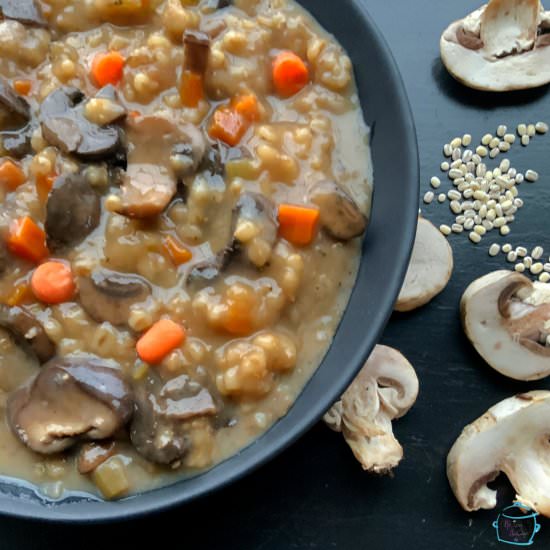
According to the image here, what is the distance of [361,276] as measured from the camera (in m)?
3.29

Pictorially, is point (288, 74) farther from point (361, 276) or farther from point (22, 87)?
point (22, 87)

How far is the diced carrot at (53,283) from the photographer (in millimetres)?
3051

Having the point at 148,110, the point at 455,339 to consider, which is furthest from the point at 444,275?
the point at 148,110

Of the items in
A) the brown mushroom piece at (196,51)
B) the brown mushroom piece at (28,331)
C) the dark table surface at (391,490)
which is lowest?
the dark table surface at (391,490)

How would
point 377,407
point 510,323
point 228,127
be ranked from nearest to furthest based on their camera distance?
1. point 228,127
2. point 377,407
3. point 510,323

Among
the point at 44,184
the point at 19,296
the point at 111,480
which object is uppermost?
the point at 44,184

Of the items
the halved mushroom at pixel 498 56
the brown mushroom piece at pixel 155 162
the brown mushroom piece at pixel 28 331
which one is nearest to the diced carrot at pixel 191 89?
the brown mushroom piece at pixel 155 162

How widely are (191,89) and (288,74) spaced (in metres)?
0.42

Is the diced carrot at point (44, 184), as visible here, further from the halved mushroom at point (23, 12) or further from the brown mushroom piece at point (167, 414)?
the brown mushroom piece at point (167, 414)

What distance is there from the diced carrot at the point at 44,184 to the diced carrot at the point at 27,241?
11cm

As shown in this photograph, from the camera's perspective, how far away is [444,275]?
388 centimetres

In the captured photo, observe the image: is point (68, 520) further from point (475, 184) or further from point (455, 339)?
point (475, 184)

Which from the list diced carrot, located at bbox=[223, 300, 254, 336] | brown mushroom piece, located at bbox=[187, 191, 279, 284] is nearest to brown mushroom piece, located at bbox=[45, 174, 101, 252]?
brown mushroom piece, located at bbox=[187, 191, 279, 284]

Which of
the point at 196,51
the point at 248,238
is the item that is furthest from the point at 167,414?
the point at 196,51
